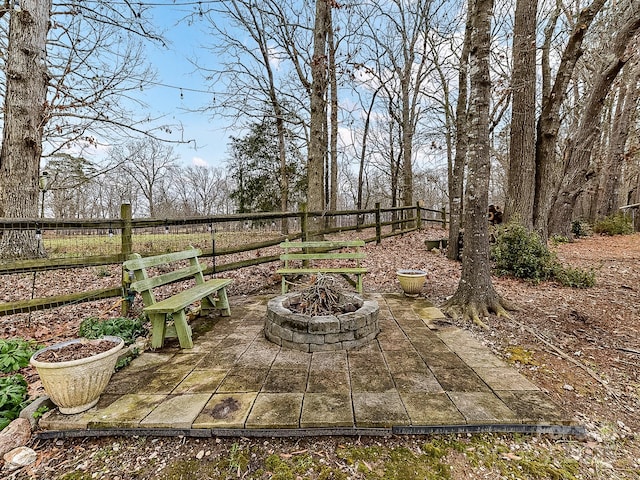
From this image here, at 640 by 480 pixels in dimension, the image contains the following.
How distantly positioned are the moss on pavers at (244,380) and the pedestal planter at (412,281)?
254 centimetres

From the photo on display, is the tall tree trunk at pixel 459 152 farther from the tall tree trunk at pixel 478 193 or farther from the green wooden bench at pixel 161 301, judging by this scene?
the green wooden bench at pixel 161 301

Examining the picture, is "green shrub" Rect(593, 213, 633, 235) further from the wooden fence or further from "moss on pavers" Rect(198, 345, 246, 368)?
"moss on pavers" Rect(198, 345, 246, 368)

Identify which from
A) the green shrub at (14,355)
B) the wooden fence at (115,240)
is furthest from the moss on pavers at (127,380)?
the wooden fence at (115,240)

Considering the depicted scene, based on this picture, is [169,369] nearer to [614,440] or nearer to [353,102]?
[614,440]

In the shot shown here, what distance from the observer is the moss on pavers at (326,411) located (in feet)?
5.84

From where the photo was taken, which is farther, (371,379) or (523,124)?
(523,124)

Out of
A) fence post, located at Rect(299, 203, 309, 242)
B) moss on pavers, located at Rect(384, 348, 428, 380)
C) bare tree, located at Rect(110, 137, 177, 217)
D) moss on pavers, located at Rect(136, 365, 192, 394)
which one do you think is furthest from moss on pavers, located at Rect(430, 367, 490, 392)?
bare tree, located at Rect(110, 137, 177, 217)

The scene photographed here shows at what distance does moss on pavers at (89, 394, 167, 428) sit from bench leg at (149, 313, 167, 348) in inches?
28.7

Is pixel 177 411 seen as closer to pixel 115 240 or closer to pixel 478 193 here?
pixel 115 240

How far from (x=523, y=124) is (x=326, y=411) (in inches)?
253

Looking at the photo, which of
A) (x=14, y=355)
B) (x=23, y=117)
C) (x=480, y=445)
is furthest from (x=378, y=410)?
(x=23, y=117)

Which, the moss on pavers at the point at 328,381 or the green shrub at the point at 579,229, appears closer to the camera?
the moss on pavers at the point at 328,381

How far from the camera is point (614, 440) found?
70.6 inches

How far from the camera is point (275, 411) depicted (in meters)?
1.90
